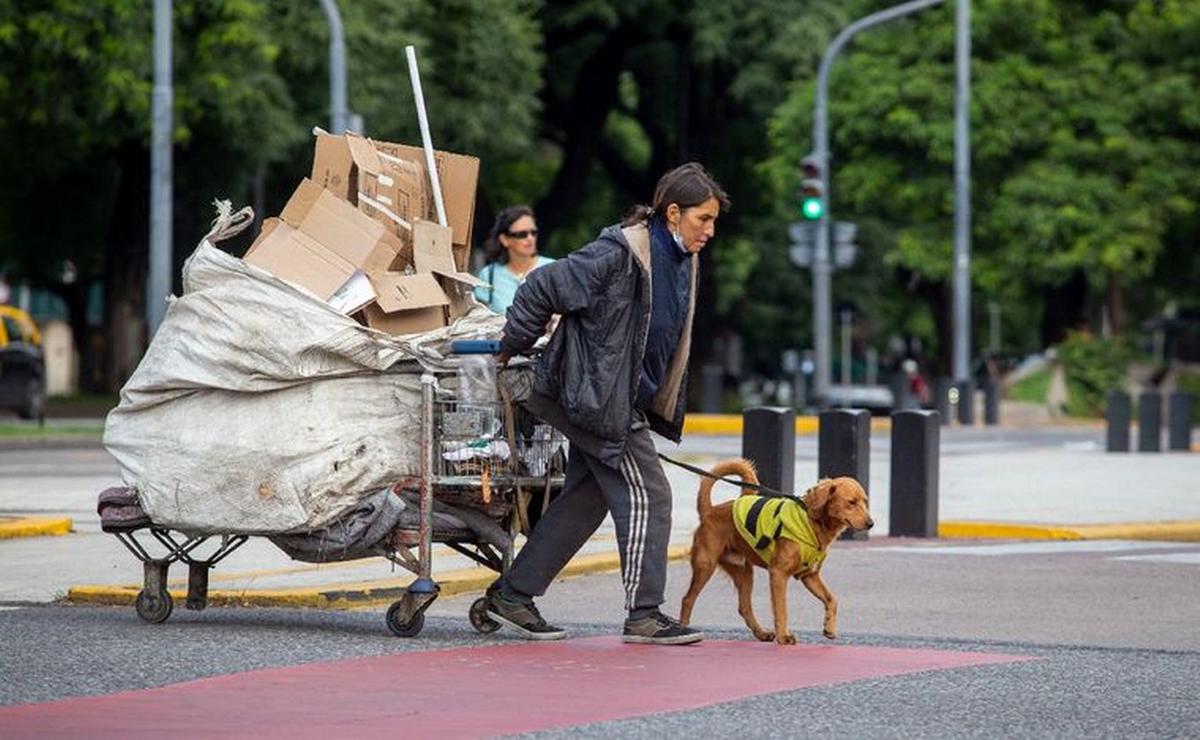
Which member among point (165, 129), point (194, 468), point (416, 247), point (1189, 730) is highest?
point (165, 129)

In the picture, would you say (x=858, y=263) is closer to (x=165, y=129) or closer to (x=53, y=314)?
(x=165, y=129)

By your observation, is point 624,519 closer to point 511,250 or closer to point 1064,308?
point 511,250

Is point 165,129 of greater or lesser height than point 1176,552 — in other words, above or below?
above

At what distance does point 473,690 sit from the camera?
9094 millimetres

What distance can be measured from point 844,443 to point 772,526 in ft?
20.8

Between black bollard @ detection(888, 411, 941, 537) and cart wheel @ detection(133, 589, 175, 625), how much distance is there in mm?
6843

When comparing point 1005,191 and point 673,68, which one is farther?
point 673,68

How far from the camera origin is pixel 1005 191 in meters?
47.2

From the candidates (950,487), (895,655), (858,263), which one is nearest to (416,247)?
(895,655)

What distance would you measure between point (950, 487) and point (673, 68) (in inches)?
1197

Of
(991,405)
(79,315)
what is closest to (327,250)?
(991,405)

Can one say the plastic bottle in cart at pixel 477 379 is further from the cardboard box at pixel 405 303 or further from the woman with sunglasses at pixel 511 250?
the woman with sunglasses at pixel 511 250

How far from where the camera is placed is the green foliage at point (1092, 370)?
46031 millimetres

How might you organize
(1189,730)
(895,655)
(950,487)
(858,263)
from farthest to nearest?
(858,263) < (950,487) < (895,655) < (1189,730)
